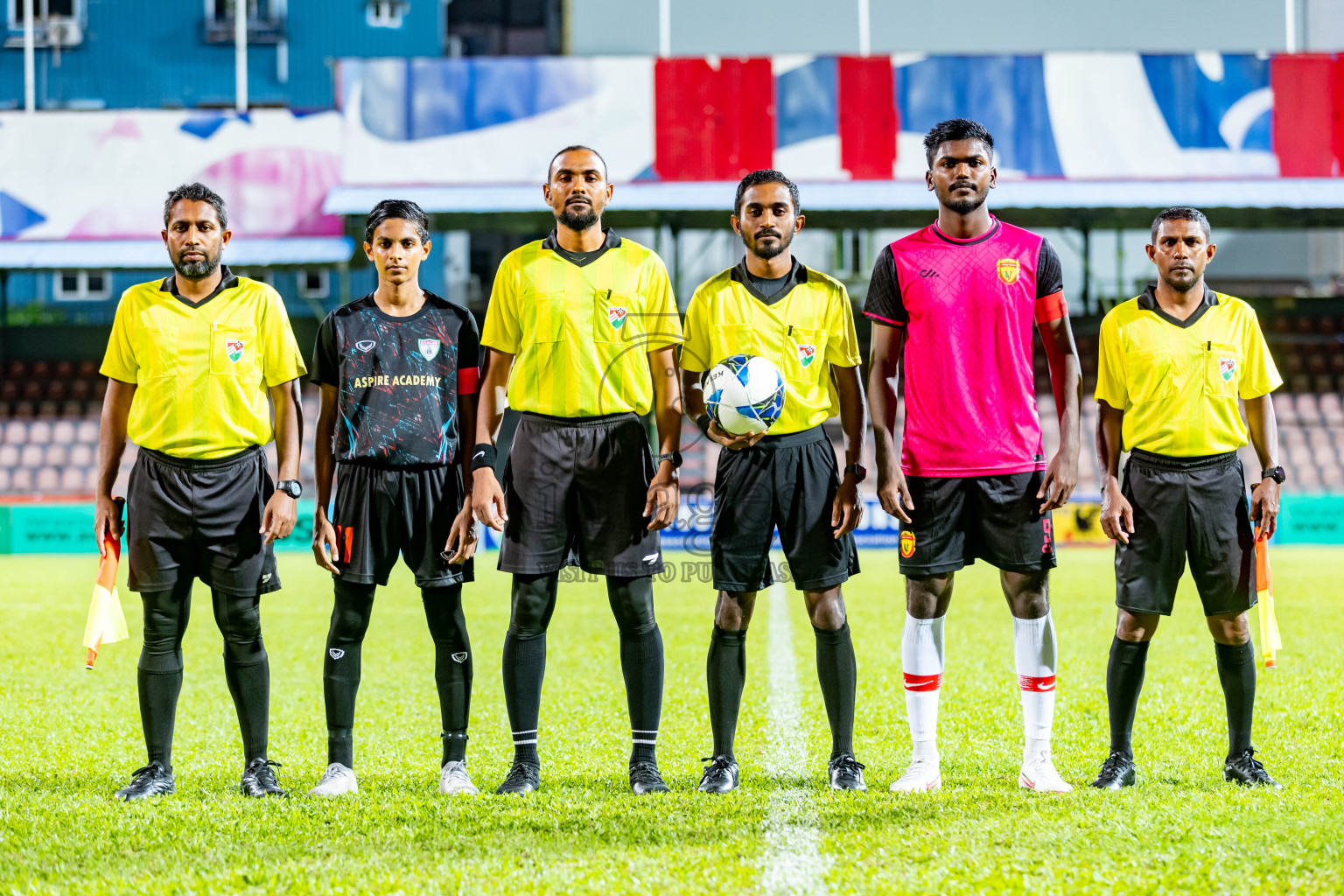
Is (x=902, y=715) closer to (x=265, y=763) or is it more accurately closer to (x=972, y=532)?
(x=972, y=532)

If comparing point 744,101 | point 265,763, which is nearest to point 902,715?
point 265,763

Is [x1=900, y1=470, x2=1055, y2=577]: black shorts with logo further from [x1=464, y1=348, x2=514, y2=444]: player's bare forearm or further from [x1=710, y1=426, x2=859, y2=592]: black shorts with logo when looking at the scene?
[x1=464, y1=348, x2=514, y2=444]: player's bare forearm

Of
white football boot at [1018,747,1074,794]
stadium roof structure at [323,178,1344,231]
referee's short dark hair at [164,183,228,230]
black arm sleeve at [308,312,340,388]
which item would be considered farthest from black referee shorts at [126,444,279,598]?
stadium roof structure at [323,178,1344,231]

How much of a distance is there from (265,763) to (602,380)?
1704mm

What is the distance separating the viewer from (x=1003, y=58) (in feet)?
64.2

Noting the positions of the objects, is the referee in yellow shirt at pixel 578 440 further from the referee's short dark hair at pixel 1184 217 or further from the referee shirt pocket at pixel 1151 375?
the referee's short dark hair at pixel 1184 217

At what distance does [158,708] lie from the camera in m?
4.17

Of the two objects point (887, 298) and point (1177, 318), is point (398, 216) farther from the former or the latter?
point (1177, 318)

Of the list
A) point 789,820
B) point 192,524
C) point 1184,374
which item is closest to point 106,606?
point 192,524

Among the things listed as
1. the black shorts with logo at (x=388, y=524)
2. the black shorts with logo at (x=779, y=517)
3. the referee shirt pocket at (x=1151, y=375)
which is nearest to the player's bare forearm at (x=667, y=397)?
the black shorts with logo at (x=779, y=517)

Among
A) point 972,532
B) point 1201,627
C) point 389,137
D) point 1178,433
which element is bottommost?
point 1201,627

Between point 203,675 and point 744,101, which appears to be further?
point 744,101

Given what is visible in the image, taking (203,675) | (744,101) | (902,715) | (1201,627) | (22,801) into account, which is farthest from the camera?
(744,101)

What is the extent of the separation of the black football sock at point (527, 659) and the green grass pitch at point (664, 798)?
0.66 feet
